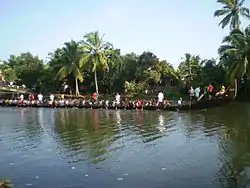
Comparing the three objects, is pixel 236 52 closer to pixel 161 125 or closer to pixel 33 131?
pixel 161 125

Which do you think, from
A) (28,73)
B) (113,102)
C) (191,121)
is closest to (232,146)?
(191,121)

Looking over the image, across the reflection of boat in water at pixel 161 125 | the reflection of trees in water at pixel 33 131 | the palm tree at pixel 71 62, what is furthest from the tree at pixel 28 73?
the reflection of boat in water at pixel 161 125

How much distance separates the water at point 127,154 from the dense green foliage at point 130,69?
2649cm

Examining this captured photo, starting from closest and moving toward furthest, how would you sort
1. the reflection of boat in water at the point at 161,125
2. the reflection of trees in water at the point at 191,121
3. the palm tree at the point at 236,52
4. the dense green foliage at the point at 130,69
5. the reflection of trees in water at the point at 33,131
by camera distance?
the reflection of trees in water at the point at 33,131 < the reflection of trees in water at the point at 191,121 < the reflection of boat in water at the point at 161,125 < the palm tree at the point at 236,52 < the dense green foliage at the point at 130,69

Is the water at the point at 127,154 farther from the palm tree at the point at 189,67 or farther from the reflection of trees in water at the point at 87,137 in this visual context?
the palm tree at the point at 189,67

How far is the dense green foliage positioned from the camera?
177ft

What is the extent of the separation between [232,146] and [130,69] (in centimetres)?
4378

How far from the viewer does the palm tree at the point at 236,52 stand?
4691 centimetres

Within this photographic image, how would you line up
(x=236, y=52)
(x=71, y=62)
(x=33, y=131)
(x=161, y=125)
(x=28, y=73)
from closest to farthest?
(x=33, y=131)
(x=161, y=125)
(x=236, y=52)
(x=71, y=62)
(x=28, y=73)

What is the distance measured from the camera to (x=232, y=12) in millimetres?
53594

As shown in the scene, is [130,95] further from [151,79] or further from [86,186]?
[86,186]

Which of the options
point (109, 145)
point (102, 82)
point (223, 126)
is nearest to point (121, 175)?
point (109, 145)

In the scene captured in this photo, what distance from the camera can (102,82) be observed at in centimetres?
6431

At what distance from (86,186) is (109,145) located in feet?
23.8
